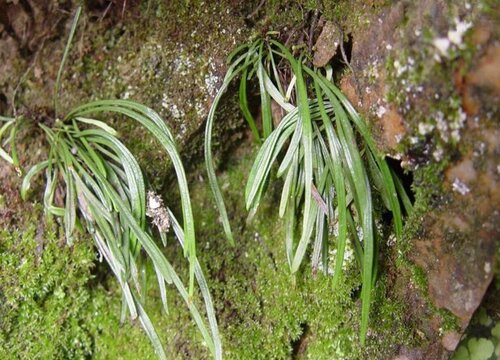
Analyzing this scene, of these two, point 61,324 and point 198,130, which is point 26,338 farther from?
point 198,130

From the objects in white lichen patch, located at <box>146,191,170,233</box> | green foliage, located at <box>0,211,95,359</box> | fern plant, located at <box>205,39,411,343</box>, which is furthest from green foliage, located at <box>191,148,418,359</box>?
green foliage, located at <box>0,211,95,359</box>

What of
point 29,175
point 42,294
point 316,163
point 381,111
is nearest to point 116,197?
point 29,175

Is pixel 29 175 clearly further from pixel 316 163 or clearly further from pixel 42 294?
pixel 316 163

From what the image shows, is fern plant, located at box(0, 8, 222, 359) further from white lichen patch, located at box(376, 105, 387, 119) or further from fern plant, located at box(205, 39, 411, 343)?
white lichen patch, located at box(376, 105, 387, 119)

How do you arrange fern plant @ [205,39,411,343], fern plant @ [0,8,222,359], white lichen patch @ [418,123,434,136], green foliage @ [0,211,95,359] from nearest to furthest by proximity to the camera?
white lichen patch @ [418,123,434,136]
fern plant @ [205,39,411,343]
fern plant @ [0,8,222,359]
green foliage @ [0,211,95,359]

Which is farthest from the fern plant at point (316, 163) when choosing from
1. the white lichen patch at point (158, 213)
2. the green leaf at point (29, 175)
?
the green leaf at point (29, 175)

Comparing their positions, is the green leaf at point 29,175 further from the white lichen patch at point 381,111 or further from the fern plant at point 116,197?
the white lichen patch at point 381,111
